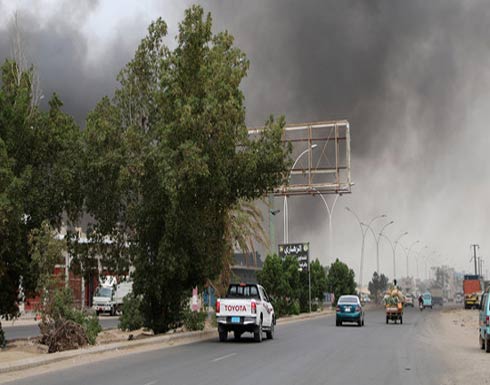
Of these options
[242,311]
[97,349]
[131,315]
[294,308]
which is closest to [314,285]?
[294,308]

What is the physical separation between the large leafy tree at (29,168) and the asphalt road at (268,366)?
22.8 ft

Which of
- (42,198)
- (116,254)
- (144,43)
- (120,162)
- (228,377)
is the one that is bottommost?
(228,377)

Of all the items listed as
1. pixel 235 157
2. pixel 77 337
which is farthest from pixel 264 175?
pixel 77 337

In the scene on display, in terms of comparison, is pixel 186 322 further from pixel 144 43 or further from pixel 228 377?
pixel 228 377

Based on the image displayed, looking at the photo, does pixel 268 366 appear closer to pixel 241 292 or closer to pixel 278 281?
pixel 241 292

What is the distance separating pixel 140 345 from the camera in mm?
25234

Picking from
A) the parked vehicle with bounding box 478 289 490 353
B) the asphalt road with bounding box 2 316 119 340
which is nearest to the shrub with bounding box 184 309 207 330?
the asphalt road with bounding box 2 316 119 340

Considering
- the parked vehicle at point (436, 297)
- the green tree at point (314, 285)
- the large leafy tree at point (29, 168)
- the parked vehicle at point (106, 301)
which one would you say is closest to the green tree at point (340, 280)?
the green tree at point (314, 285)

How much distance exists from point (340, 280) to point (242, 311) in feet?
199

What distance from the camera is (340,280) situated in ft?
285

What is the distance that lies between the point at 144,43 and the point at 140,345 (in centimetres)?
1382

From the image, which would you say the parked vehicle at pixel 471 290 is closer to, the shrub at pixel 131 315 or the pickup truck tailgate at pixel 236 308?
the shrub at pixel 131 315

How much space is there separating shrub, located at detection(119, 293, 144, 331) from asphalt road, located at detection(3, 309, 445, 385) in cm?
649

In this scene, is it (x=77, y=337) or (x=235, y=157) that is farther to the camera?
(x=235, y=157)
